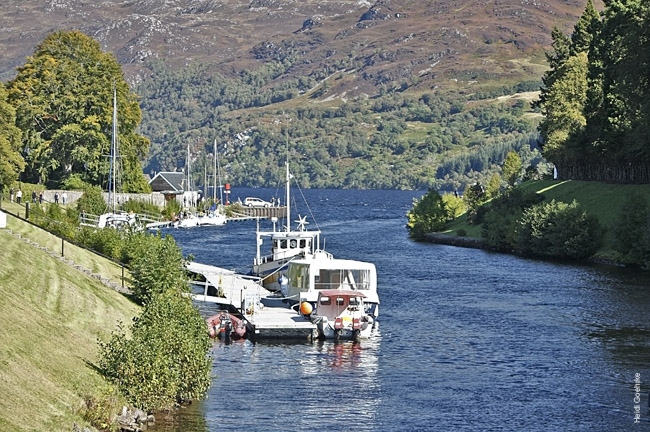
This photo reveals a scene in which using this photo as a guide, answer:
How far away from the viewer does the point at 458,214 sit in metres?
170

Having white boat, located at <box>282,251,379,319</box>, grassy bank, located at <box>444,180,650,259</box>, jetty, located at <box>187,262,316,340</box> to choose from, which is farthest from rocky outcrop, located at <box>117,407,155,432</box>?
grassy bank, located at <box>444,180,650,259</box>

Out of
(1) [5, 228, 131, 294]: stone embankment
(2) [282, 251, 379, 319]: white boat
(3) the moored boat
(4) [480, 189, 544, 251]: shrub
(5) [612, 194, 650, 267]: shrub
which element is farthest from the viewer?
(4) [480, 189, 544, 251]: shrub

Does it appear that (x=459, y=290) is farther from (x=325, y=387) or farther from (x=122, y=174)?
(x=122, y=174)

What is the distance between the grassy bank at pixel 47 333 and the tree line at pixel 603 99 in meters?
61.2

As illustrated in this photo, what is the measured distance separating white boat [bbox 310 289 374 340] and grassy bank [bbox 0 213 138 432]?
11277 millimetres

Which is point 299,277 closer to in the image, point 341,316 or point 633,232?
point 341,316

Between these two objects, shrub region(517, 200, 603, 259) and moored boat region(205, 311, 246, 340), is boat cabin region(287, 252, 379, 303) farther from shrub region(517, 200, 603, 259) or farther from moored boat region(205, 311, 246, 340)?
shrub region(517, 200, 603, 259)

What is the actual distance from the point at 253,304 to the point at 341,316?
6722 mm

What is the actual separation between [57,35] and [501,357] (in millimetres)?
109859

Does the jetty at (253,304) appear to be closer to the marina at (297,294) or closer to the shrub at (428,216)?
the marina at (297,294)

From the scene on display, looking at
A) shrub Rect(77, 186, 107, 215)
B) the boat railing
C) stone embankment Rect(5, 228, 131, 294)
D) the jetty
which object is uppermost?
shrub Rect(77, 186, 107, 215)

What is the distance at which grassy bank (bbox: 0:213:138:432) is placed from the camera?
36628mm

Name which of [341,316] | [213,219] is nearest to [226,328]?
[341,316]

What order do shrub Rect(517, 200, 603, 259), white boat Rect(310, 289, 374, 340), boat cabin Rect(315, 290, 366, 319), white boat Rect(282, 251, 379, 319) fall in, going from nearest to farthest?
white boat Rect(310, 289, 374, 340)
boat cabin Rect(315, 290, 366, 319)
white boat Rect(282, 251, 379, 319)
shrub Rect(517, 200, 603, 259)
